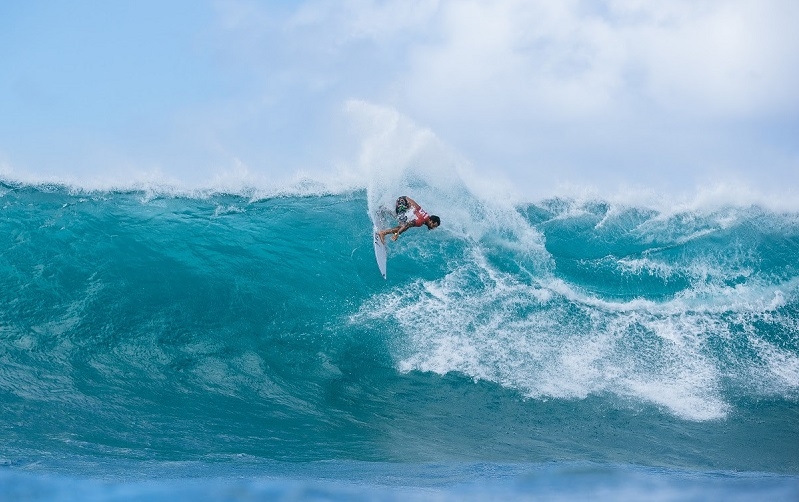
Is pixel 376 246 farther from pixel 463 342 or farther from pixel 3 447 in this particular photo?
pixel 3 447

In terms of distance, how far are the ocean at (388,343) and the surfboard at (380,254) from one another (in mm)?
515

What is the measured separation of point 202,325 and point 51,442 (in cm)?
354

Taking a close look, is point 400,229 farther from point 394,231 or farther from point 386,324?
point 386,324

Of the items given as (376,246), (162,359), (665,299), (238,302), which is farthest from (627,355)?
(162,359)

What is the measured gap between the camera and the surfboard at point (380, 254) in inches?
523

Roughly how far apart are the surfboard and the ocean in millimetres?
515

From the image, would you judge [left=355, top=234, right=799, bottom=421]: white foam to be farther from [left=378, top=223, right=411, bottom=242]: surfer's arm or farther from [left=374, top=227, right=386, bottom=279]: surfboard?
[left=378, top=223, right=411, bottom=242]: surfer's arm

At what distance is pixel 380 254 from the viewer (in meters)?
13.5

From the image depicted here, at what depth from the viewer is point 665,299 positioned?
14031 mm

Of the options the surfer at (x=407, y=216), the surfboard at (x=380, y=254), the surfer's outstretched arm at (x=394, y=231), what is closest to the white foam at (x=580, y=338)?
the surfboard at (x=380, y=254)

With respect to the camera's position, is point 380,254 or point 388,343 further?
point 380,254

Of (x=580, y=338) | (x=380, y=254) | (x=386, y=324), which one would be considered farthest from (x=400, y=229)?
(x=580, y=338)

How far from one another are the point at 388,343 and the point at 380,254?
213 centimetres

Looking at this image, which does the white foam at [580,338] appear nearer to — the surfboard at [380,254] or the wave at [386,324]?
the wave at [386,324]
